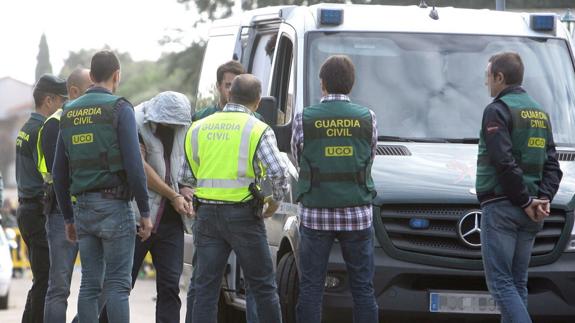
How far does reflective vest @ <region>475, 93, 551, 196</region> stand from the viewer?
8.88 m

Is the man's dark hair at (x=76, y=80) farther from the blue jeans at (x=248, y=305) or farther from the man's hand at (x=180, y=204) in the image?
the blue jeans at (x=248, y=305)

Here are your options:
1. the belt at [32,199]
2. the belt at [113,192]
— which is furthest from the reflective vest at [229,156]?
the belt at [32,199]

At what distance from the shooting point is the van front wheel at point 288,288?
968 cm

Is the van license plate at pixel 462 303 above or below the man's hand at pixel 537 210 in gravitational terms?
below

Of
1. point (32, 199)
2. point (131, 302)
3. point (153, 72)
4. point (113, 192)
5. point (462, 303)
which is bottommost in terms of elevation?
point (153, 72)

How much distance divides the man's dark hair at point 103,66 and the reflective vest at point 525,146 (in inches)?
83.5

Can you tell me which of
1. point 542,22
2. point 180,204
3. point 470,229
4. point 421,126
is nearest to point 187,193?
point 180,204

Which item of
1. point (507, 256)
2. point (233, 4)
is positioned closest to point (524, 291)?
point (507, 256)

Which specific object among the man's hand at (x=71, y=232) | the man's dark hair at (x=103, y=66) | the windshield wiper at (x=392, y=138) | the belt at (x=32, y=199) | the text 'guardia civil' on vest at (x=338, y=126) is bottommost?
the belt at (x=32, y=199)

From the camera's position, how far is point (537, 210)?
883 cm

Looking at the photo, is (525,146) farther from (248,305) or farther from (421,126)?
(248,305)

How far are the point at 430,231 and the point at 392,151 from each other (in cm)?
74

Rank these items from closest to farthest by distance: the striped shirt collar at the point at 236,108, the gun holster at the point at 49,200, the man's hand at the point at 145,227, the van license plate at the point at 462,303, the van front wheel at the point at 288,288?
the man's hand at the point at 145,227
the striped shirt collar at the point at 236,108
the van license plate at the point at 462,303
the van front wheel at the point at 288,288
the gun holster at the point at 49,200

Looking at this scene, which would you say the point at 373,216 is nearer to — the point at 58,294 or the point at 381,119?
the point at 381,119
